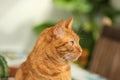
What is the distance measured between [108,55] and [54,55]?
4.61 feet

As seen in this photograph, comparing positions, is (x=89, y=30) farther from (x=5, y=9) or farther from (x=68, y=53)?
(x=68, y=53)

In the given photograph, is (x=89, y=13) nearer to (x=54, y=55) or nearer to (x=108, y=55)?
(x=108, y=55)

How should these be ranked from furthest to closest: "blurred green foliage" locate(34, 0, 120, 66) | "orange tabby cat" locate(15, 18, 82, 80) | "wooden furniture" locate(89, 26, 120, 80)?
"blurred green foliage" locate(34, 0, 120, 66) < "wooden furniture" locate(89, 26, 120, 80) < "orange tabby cat" locate(15, 18, 82, 80)

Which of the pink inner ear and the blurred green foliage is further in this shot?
the blurred green foliage

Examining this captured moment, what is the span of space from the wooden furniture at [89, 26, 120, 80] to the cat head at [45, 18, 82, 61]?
1.31 m

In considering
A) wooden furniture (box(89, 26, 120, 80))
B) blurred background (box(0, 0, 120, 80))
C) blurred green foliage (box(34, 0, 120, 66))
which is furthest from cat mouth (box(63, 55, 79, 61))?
blurred green foliage (box(34, 0, 120, 66))

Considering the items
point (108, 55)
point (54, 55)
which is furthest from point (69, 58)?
point (108, 55)

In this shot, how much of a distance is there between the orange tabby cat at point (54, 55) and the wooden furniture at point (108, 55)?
1314 millimetres

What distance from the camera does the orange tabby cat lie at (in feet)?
1.95

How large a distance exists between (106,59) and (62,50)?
1401mm

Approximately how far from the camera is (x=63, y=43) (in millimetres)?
612

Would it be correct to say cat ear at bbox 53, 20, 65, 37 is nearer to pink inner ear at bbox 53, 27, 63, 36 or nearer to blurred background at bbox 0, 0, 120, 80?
pink inner ear at bbox 53, 27, 63, 36

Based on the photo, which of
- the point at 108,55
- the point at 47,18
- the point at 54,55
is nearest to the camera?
the point at 54,55

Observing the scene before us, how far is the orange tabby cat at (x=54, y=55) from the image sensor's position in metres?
0.60
